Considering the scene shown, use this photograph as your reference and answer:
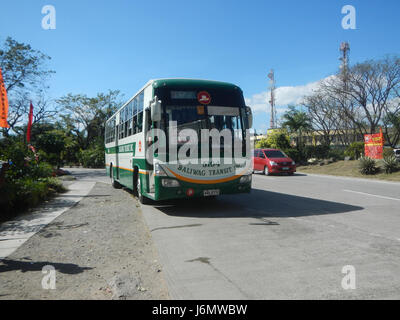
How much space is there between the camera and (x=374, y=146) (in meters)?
20.9

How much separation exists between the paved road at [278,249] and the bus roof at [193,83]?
3297 mm

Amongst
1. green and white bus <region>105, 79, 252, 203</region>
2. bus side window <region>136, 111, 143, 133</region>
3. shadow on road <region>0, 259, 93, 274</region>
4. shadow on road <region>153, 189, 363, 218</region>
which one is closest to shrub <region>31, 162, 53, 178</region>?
bus side window <region>136, 111, 143, 133</region>

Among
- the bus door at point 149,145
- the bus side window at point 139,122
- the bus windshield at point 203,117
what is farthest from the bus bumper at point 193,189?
the bus side window at point 139,122

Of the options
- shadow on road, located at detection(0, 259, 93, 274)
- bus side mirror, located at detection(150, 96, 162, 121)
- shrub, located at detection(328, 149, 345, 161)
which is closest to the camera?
shadow on road, located at detection(0, 259, 93, 274)

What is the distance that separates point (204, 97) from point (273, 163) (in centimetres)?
1335

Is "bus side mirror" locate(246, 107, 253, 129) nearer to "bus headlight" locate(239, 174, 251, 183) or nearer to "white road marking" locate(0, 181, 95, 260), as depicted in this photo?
"bus headlight" locate(239, 174, 251, 183)

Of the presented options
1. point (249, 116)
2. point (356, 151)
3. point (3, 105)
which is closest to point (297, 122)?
point (356, 151)

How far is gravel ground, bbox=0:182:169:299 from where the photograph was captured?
3561mm

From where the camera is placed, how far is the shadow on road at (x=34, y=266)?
429 cm

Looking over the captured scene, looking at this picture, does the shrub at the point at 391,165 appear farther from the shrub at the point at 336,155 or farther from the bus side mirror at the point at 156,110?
the bus side mirror at the point at 156,110

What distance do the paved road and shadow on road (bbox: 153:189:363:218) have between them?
3 centimetres

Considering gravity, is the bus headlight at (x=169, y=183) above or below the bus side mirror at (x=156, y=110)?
below
